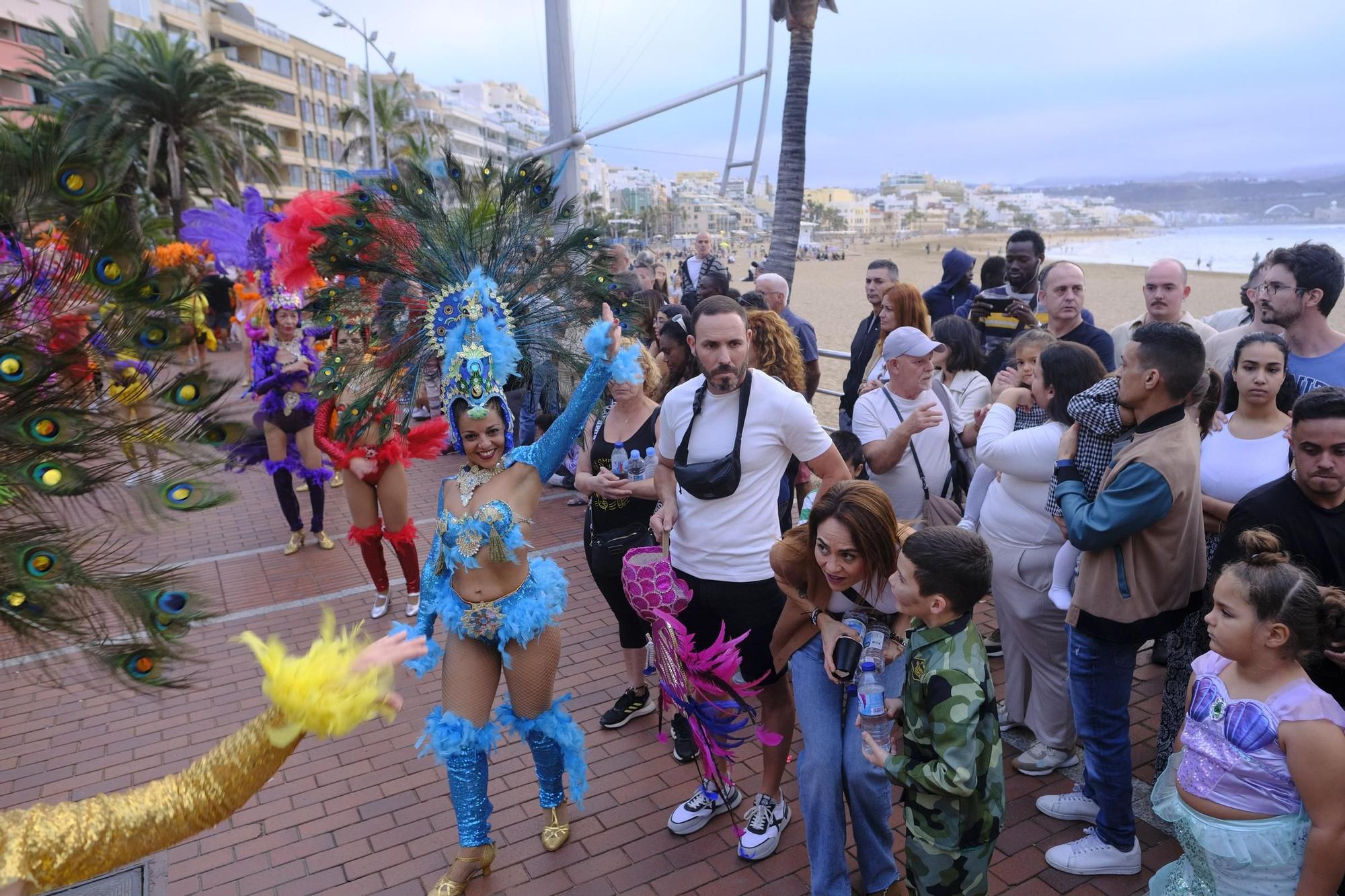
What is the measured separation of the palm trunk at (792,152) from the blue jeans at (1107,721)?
999 centimetres

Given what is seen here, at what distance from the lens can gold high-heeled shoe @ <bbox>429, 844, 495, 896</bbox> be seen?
3502mm

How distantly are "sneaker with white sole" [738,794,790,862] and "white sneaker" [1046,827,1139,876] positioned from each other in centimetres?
112

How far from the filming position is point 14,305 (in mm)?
2385

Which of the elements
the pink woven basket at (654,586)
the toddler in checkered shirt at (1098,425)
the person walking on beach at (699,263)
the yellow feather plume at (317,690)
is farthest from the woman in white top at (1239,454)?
the person walking on beach at (699,263)

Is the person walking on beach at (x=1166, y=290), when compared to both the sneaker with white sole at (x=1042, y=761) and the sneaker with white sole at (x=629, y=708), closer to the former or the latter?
the sneaker with white sole at (x=1042, y=761)

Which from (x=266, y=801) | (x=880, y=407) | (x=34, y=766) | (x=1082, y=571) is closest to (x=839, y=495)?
(x=1082, y=571)

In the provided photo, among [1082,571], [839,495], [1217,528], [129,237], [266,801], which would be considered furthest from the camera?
[266,801]

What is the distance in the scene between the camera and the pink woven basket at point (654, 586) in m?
3.73

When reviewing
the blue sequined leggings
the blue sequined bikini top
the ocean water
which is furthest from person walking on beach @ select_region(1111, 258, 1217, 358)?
the ocean water

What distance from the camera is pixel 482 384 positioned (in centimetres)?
359

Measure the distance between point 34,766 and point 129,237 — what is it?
376cm

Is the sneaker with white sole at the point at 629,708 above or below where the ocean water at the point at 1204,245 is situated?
below

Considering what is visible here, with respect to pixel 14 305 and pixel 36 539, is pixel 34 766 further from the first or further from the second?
pixel 14 305

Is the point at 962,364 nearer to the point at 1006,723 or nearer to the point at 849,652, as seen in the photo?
the point at 1006,723
